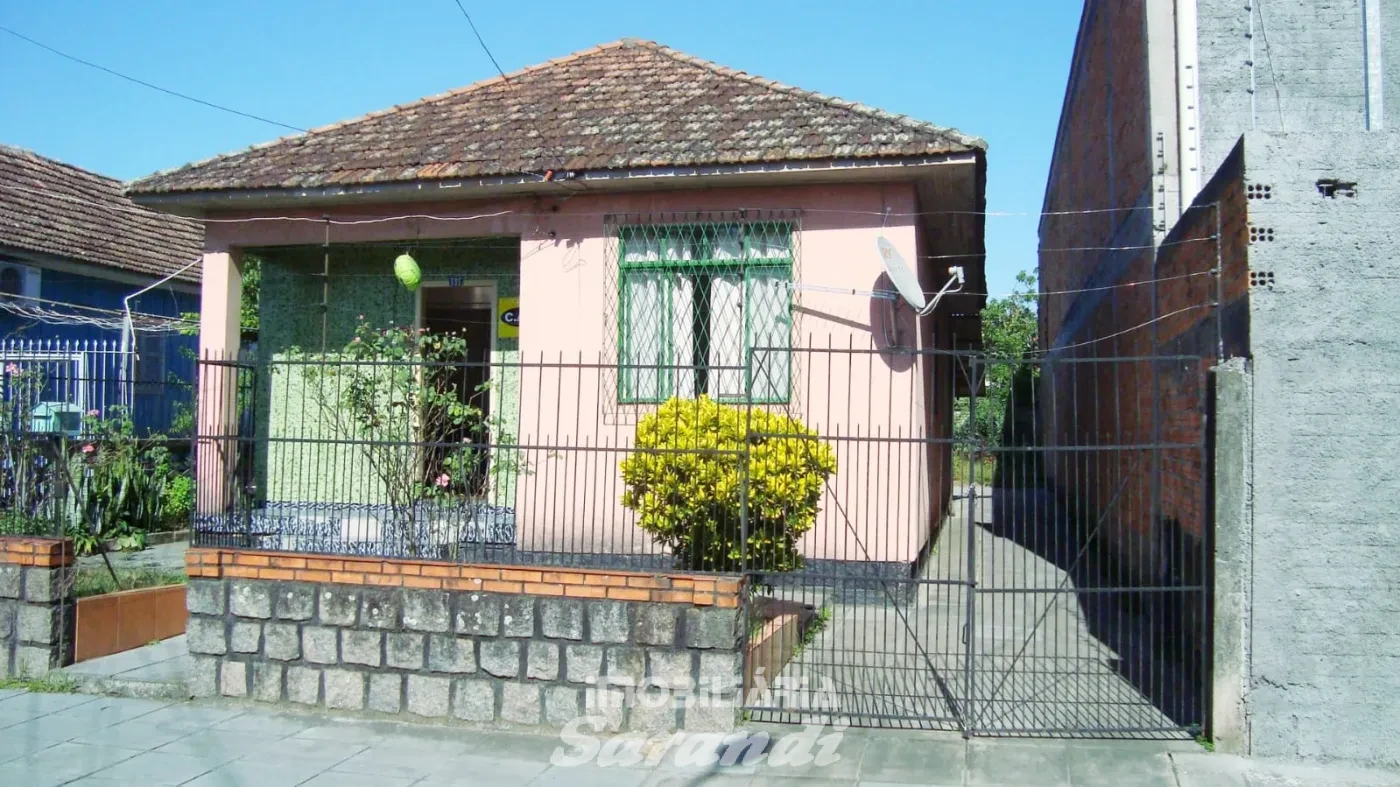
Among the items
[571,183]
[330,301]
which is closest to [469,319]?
[330,301]

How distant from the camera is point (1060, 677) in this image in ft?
22.6

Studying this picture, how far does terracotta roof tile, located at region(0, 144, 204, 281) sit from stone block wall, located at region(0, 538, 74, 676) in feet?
28.9

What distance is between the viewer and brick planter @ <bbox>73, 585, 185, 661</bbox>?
718cm

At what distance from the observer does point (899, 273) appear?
841 cm

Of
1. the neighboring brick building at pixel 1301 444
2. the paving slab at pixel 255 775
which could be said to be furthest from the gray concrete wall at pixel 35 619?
the neighboring brick building at pixel 1301 444

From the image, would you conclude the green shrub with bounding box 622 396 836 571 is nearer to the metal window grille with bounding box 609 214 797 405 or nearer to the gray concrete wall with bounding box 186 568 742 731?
the gray concrete wall with bounding box 186 568 742 731

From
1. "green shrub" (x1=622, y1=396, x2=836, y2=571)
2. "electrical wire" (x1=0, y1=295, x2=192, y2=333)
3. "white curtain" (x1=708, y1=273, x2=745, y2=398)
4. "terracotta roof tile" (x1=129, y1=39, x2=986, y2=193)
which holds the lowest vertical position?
"green shrub" (x1=622, y1=396, x2=836, y2=571)

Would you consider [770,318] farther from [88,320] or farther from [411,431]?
[88,320]

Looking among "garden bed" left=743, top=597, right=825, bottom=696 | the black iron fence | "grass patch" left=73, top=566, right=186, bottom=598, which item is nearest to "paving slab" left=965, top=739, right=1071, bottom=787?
"garden bed" left=743, top=597, right=825, bottom=696

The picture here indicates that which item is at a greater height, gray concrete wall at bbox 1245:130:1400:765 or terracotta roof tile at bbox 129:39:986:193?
terracotta roof tile at bbox 129:39:986:193

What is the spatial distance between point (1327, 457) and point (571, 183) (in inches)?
252

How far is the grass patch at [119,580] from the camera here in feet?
26.0

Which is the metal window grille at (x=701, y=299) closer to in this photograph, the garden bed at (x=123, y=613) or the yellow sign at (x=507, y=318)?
the yellow sign at (x=507, y=318)

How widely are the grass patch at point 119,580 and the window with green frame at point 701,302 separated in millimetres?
4059
